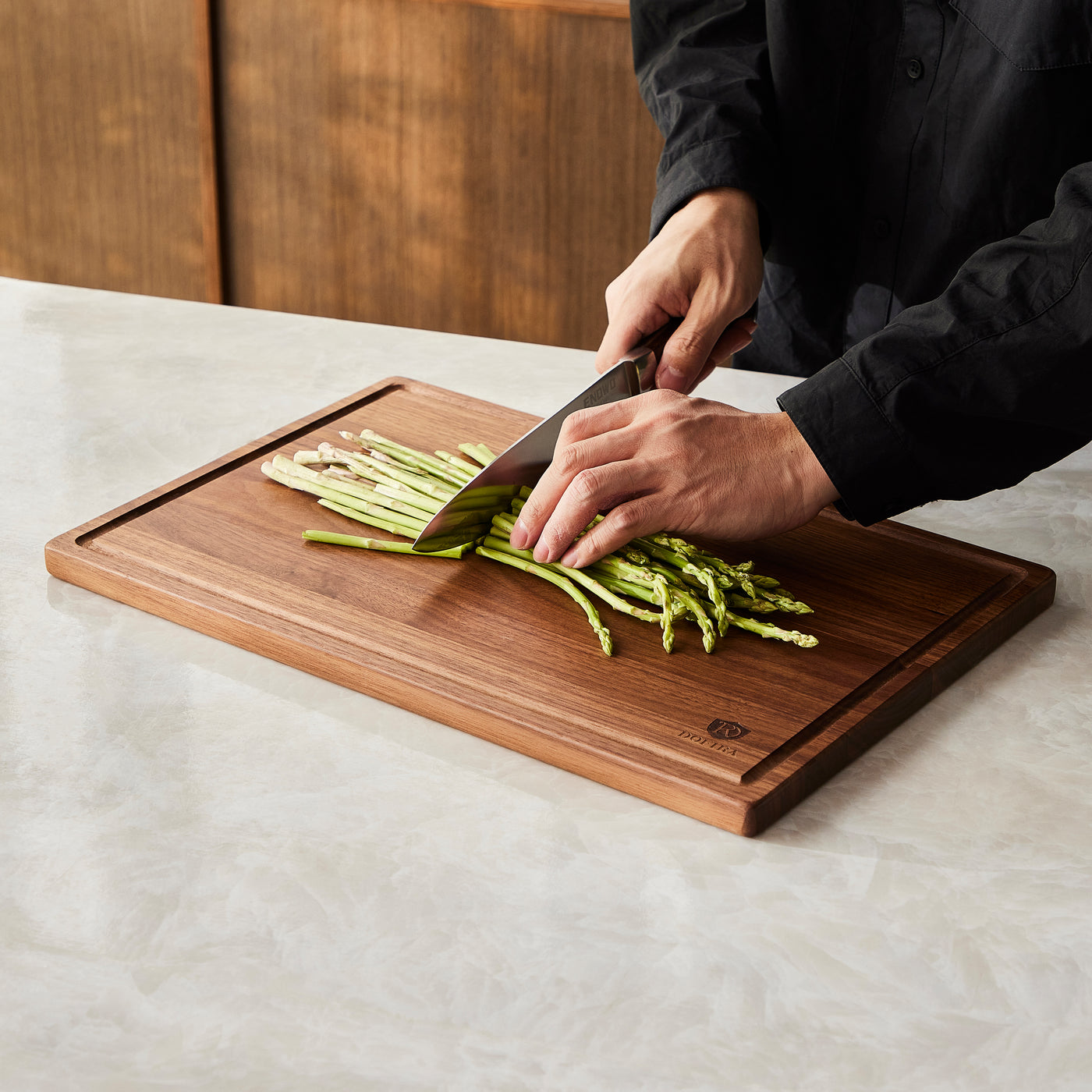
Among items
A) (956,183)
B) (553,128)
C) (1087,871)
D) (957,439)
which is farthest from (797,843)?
(553,128)

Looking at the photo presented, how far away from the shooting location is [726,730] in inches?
46.0

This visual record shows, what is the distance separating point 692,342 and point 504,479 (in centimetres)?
37

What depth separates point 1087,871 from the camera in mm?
1045

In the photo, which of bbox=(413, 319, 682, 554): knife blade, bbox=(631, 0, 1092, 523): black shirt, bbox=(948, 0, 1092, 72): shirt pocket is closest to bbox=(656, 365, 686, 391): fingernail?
bbox=(413, 319, 682, 554): knife blade

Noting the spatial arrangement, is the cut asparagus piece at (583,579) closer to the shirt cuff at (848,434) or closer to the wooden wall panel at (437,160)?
the shirt cuff at (848,434)

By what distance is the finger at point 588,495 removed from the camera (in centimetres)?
135

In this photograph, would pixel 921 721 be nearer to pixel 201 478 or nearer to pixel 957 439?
pixel 957 439

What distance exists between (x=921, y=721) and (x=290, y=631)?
617 mm

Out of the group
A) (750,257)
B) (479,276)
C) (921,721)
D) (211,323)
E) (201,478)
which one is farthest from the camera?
(479,276)

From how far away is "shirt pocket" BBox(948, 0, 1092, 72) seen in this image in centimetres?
160

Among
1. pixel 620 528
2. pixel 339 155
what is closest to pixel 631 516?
pixel 620 528

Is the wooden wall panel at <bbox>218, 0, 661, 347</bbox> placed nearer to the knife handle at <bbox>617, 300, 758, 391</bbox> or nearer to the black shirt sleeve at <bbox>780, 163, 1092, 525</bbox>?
the knife handle at <bbox>617, 300, 758, 391</bbox>

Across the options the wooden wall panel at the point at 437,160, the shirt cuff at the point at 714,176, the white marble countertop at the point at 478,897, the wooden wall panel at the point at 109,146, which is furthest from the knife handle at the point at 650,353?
the wooden wall panel at the point at 109,146

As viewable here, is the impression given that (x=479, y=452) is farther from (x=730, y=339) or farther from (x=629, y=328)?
(x=730, y=339)
